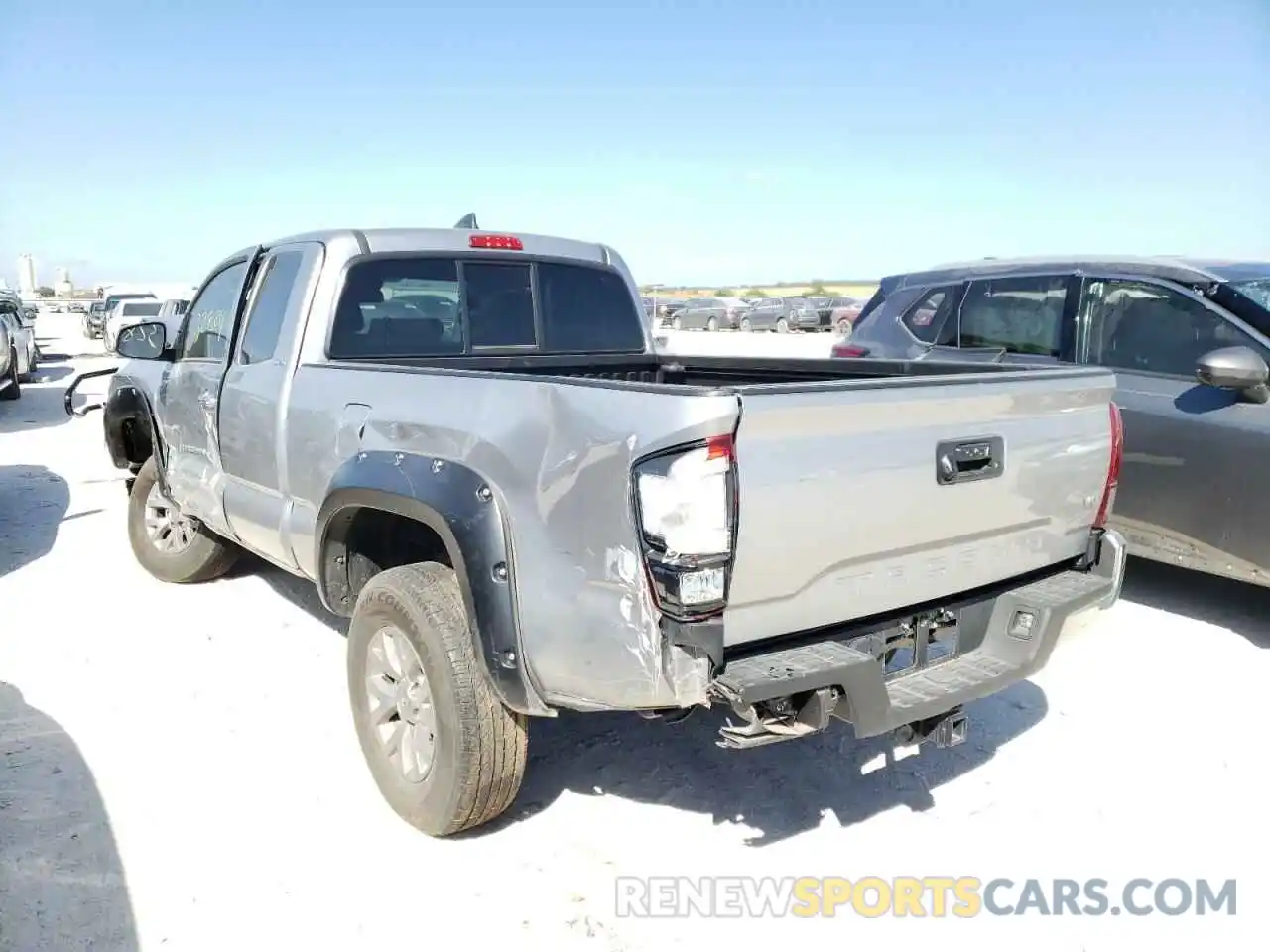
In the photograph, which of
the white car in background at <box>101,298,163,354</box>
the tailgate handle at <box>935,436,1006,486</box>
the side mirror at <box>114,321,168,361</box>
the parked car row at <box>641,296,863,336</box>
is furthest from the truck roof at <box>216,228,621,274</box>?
the parked car row at <box>641,296,863,336</box>

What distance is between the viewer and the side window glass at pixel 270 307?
4.18 m

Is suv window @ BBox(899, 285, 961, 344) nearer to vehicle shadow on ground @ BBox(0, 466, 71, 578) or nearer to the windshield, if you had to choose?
the windshield

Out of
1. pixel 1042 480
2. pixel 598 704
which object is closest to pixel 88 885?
pixel 598 704

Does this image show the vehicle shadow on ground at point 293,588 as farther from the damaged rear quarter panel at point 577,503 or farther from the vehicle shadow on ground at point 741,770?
the damaged rear quarter panel at point 577,503

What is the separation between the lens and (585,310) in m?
4.86

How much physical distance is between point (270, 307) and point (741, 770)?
2874 millimetres

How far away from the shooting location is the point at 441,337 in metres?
4.32

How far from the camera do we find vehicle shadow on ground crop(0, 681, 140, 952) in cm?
268

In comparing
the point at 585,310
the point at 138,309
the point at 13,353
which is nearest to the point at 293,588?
the point at 585,310

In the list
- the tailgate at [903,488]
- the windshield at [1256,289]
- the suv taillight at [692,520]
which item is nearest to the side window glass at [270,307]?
the suv taillight at [692,520]

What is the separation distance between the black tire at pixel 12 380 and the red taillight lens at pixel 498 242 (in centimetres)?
1328

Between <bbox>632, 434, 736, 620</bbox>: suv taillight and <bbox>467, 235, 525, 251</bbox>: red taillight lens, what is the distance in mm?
2503

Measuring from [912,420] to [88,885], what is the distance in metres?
2.80

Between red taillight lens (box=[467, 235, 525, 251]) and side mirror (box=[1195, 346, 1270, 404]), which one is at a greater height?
red taillight lens (box=[467, 235, 525, 251])
